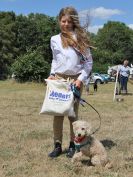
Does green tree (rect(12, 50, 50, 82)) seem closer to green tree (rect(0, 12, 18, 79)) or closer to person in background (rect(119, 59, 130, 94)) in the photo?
person in background (rect(119, 59, 130, 94))

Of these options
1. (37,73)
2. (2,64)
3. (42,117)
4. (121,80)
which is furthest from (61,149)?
(2,64)

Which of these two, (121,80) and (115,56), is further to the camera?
(115,56)

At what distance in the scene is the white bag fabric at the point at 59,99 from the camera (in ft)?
22.5

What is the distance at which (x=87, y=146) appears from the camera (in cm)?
662

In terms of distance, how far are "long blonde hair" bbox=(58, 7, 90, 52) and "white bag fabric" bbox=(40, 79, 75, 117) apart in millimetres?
571

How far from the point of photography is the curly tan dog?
256 inches

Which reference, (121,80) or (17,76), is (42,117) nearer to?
(121,80)

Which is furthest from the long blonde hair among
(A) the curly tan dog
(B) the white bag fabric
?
(A) the curly tan dog

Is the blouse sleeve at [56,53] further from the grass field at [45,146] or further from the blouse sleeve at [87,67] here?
the grass field at [45,146]

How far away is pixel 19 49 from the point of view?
73000mm

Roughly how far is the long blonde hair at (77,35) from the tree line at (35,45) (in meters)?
29.8

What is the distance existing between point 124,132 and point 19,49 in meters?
64.0

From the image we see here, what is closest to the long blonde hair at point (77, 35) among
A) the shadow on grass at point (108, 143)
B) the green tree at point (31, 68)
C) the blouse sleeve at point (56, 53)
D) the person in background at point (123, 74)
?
the blouse sleeve at point (56, 53)

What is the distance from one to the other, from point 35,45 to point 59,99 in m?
66.1
